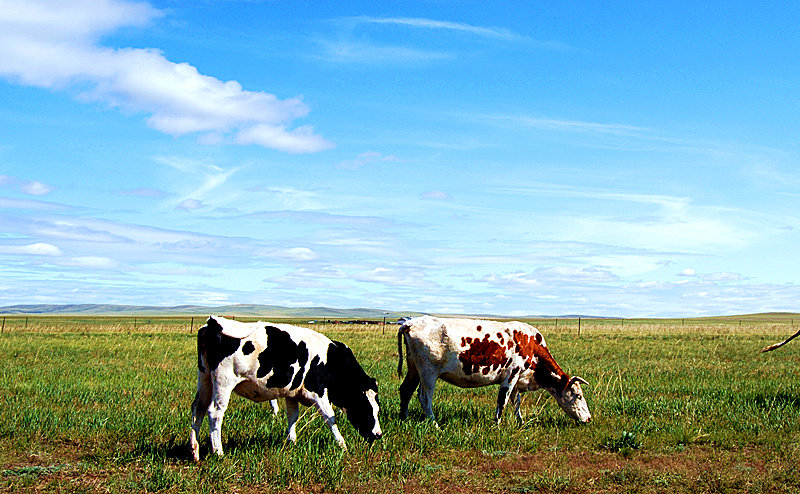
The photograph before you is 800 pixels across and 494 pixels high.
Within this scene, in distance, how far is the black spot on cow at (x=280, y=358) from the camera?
8.97 metres

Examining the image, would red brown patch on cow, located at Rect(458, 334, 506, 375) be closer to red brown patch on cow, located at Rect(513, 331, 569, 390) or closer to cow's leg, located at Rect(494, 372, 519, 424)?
cow's leg, located at Rect(494, 372, 519, 424)

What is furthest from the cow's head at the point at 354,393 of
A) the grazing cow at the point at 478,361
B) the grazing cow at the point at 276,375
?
the grazing cow at the point at 478,361

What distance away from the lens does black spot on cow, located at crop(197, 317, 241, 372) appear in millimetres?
8734

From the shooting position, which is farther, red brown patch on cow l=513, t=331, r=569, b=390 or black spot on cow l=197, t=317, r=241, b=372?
red brown patch on cow l=513, t=331, r=569, b=390

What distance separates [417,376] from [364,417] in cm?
253

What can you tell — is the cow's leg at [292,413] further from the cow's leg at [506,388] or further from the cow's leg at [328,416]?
the cow's leg at [506,388]

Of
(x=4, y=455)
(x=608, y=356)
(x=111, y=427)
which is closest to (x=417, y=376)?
(x=111, y=427)

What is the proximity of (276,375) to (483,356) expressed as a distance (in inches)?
178

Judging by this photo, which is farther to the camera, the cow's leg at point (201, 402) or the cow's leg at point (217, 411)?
the cow's leg at point (201, 402)

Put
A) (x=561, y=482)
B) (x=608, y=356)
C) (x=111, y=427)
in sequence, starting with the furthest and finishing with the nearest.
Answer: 1. (x=608, y=356)
2. (x=111, y=427)
3. (x=561, y=482)

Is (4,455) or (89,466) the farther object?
(4,455)

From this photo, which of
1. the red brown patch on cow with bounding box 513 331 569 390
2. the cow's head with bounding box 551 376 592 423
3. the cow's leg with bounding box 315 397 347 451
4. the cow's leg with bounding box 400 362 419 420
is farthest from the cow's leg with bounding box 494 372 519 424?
the cow's leg with bounding box 315 397 347 451

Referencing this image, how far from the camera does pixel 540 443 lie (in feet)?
34.2

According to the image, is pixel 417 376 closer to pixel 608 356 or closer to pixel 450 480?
pixel 450 480
